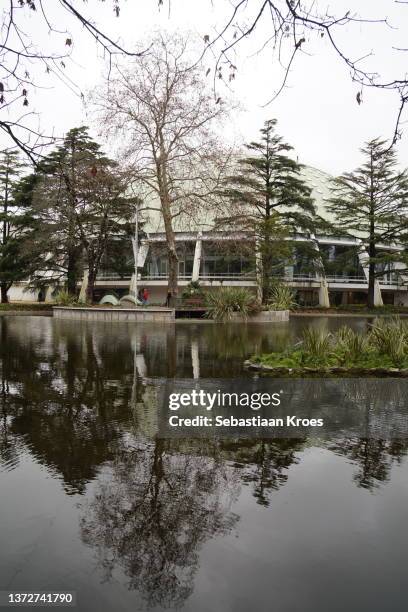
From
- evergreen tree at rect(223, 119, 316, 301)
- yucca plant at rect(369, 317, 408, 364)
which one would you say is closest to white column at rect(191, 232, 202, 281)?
evergreen tree at rect(223, 119, 316, 301)

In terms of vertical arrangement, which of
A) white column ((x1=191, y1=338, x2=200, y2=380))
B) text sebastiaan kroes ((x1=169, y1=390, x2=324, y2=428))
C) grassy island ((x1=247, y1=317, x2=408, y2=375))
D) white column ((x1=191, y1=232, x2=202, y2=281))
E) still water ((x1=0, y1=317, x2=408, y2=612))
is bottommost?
still water ((x1=0, y1=317, x2=408, y2=612))

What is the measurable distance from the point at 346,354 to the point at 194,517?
5952 millimetres

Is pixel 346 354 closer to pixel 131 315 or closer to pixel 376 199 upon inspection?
pixel 131 315

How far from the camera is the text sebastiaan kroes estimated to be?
5.69 metres

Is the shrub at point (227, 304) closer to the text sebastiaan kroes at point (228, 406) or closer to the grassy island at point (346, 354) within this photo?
the grassy island at point (346, 354)

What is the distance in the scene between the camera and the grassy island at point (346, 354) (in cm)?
830

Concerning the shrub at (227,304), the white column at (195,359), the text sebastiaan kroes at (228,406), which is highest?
the shrub at (227,304)

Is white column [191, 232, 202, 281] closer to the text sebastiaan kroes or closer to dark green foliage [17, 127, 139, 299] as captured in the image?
dark green foliage [17, 127, 139, 299]

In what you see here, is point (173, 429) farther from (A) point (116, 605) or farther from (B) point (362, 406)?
(A) point (116, 605)

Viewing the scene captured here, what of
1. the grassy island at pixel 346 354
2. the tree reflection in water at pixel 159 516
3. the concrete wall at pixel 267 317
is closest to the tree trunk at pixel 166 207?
the concrete wall at pixel 267 317

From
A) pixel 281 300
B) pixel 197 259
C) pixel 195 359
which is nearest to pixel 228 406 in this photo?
pixel 195 359

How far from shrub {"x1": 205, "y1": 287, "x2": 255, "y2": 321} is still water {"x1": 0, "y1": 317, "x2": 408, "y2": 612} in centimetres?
1734

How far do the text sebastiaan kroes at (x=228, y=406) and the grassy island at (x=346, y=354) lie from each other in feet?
6.32

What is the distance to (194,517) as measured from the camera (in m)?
3.33
